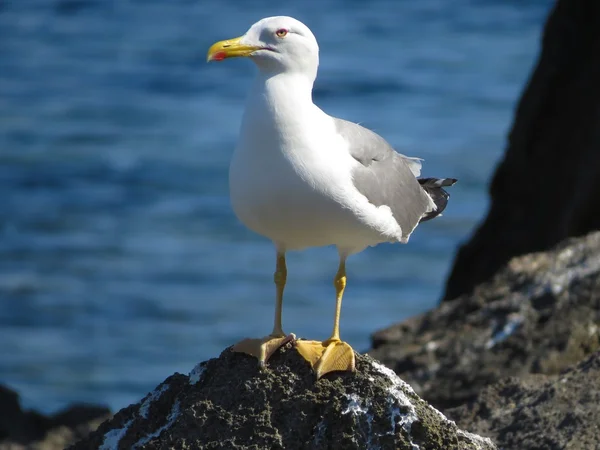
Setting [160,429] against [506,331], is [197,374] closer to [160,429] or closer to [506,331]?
[160,429]

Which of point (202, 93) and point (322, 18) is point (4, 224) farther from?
point (322, 18)

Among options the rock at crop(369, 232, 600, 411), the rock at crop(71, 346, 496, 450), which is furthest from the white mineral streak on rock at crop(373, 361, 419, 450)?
the rock at crop(369, 232, 600, 411)

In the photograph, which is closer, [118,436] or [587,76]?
[118,436]

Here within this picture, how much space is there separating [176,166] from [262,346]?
44.2 feet

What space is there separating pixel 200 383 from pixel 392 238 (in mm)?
1038

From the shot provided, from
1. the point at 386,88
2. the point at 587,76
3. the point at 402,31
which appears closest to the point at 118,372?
the point at 587,76

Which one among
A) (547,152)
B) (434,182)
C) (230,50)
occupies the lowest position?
(434,182)

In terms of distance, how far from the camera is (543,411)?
5320mm

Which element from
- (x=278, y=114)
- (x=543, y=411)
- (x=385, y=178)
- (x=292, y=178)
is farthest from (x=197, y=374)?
(x=543, y=411)

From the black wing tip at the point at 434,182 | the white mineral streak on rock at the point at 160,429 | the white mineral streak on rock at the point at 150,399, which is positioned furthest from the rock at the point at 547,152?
the white mineral streak on rock at the point at 160,429

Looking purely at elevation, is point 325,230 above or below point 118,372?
above

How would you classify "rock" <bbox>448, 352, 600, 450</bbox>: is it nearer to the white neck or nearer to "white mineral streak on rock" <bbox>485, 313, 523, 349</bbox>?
"white mineral streak on rock" <bbox>485, 313, 523, 349</bbox>

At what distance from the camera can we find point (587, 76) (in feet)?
33.3

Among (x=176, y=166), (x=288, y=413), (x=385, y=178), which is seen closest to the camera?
(x=288, y=413)
